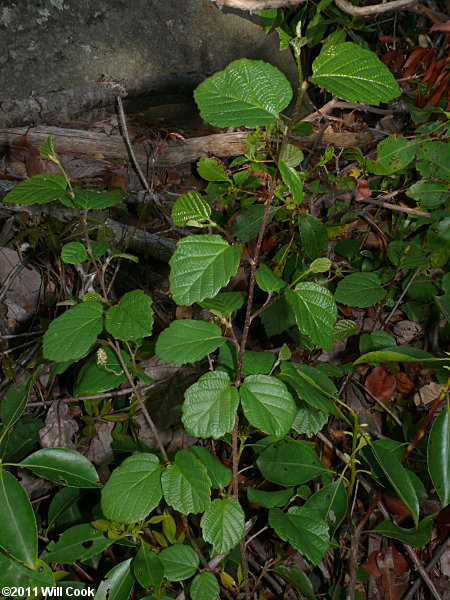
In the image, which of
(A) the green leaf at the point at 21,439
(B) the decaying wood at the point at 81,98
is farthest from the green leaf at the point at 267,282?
(B) the decaying wood at the point at 81,98

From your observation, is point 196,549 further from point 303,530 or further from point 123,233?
point 123,233

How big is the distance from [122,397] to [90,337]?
73cm

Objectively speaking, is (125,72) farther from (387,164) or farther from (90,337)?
(90,337)

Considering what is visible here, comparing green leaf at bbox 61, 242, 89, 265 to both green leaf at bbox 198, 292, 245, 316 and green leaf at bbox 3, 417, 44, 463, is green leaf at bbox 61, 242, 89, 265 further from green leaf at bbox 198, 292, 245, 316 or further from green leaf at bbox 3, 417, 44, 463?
green leaf at bbox 3, 417, 44, 463

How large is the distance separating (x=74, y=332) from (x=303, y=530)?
2.36ft

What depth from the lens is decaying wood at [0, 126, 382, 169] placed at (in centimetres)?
228

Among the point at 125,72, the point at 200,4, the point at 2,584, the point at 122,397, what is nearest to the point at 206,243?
the point at 2,584

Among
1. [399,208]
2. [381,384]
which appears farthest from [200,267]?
[399,208]

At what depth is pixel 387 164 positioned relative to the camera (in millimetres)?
1997

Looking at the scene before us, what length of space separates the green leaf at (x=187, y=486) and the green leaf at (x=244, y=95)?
0.68 meters

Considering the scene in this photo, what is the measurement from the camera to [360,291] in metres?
1.66

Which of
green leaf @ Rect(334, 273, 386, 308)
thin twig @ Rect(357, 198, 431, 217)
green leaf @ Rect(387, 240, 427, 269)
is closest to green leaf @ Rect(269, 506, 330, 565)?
green leaf @ Rect(334, 273, 386, 308)

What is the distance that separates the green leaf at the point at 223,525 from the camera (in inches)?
37.8

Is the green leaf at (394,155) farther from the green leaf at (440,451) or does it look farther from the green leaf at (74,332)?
the green leaf at (74,332)
